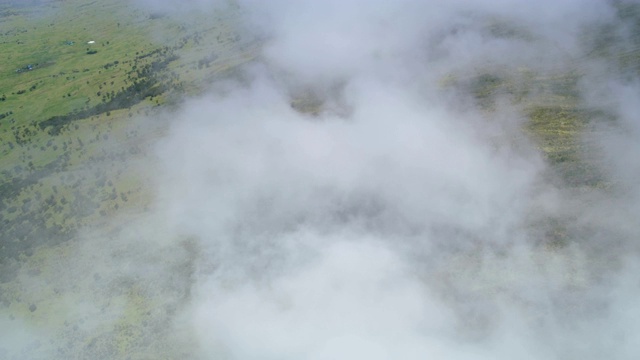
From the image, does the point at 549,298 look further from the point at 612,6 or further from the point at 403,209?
the point at 612,6

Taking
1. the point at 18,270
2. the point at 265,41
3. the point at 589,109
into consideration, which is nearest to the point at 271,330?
the point at 18,270

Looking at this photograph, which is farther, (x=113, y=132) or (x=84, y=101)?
(x=84, y=101)

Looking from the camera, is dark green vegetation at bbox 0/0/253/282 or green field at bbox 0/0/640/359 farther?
dark green vegetation at bbox 0/0/253/282

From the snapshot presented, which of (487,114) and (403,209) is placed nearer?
(403,209)

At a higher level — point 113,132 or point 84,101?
point 84,101

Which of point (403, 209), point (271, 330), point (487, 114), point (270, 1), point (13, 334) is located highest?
point (270, 1)

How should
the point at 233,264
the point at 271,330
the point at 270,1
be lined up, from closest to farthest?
the point at 271,330, the point at 233,264, the point at 270,1

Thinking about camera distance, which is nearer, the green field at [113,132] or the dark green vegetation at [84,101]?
the green field at [113,132]

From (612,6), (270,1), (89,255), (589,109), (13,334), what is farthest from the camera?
(270,1)
